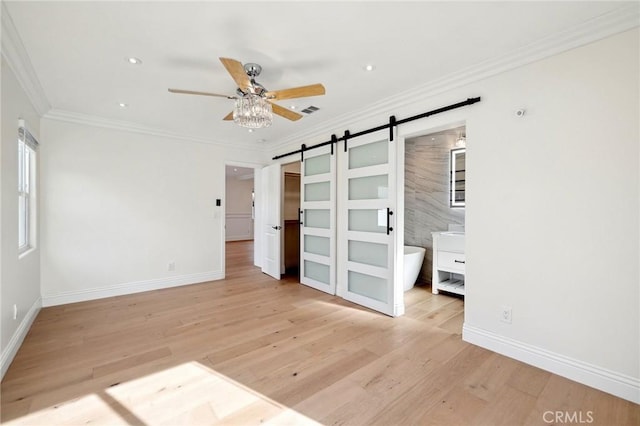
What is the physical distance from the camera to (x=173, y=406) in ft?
5.79

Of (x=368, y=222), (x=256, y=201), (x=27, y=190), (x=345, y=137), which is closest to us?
(x=27, y=190)

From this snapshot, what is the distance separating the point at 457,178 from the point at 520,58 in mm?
2245

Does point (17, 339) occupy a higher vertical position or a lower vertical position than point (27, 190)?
lower

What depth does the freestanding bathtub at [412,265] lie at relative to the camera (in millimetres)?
4176

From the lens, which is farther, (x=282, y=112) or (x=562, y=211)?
(x=282, y=112)

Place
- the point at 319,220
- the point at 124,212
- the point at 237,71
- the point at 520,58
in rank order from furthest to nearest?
the point at 319,220 → the point at 124,212 → the point at 520,58 → the point at 237,71

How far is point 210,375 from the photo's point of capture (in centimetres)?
210

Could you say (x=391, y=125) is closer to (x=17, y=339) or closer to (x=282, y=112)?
(x=282, y=112)

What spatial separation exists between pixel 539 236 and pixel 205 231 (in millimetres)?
4591

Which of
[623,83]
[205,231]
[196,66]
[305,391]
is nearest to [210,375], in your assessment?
[305,391]

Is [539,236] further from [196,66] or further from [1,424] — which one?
[1,424]

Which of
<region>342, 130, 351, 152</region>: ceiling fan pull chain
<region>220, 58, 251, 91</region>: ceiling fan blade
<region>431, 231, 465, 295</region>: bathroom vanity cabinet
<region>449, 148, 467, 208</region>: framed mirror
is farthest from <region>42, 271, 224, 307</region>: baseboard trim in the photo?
<region>449, 148, 467, 208</region>: framed mirror

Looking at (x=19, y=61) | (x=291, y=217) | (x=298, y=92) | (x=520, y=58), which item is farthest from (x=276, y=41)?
(x=291, y=217)

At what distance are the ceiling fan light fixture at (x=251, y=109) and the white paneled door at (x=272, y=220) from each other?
264cm
